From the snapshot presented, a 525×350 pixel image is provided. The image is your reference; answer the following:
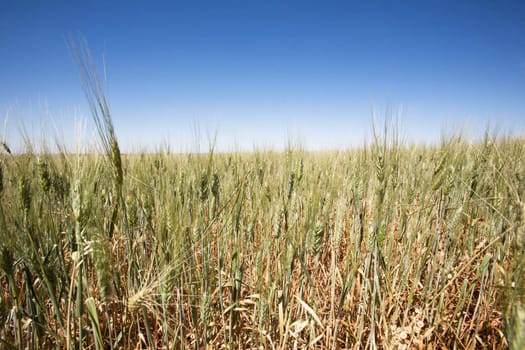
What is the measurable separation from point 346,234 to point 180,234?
173cm

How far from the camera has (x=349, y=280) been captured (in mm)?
1113

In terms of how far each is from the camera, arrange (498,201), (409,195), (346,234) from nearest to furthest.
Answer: (498,201) → (409,195) → (346,234)

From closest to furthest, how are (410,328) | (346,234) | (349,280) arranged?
(349,280) → (410,328) → (346,234)

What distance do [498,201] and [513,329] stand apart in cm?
120

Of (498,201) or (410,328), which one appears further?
(498,201)

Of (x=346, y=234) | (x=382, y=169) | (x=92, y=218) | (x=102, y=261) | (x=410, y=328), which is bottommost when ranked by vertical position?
(x=410, y=328)

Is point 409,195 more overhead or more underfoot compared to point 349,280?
more overhead

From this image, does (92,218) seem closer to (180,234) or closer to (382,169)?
(180,234)

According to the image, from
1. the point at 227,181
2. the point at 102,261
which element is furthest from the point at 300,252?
the point at 102,261

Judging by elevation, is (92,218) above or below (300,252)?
above

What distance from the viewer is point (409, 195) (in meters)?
1.62

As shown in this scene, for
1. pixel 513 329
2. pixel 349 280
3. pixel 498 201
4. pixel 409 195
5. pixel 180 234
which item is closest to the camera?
pixel 513 329

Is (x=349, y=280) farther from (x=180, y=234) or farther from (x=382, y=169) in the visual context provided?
(x=180, y=234)

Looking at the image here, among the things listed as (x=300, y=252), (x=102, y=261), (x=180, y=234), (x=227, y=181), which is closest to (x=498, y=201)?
(x=300, y=252)
